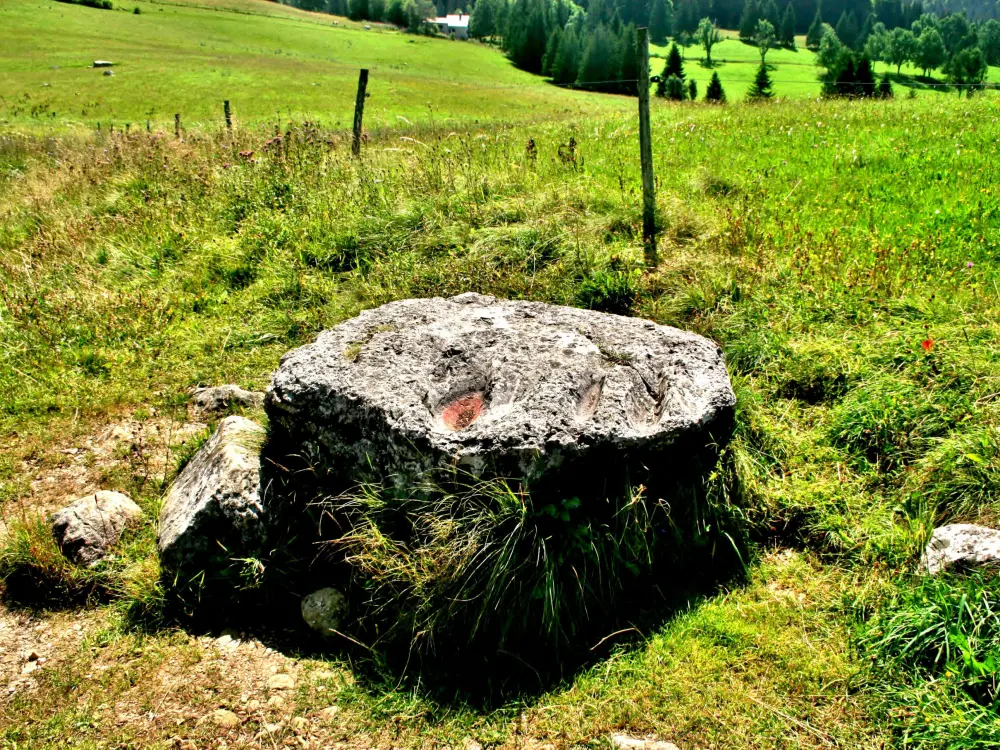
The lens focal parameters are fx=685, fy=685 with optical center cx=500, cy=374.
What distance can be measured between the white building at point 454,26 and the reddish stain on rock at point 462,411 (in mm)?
137752

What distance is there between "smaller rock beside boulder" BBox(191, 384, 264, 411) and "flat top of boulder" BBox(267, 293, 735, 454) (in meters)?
1.71

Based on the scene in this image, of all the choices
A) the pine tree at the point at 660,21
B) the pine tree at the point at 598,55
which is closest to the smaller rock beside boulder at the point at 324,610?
the pine tree at the point at 598,55

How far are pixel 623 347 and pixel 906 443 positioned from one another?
2.18 m

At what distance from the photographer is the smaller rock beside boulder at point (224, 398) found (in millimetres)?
6637

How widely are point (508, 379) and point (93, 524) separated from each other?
10.7ft

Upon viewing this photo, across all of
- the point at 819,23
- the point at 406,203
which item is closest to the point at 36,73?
the point at 406,203

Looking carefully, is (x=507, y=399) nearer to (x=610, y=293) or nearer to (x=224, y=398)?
(x=610, y=293)

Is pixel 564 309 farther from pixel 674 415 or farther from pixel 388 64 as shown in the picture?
pixel 388 64

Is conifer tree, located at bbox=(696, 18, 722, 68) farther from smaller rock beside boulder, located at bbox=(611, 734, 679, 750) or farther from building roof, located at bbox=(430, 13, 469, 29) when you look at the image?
smaller rock beside boulder, located at bbox=(611, 734, 679, 750)

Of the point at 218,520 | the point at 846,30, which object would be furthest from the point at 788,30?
the point at 218,520

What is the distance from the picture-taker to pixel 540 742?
3672 millimetres

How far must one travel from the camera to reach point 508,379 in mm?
4824

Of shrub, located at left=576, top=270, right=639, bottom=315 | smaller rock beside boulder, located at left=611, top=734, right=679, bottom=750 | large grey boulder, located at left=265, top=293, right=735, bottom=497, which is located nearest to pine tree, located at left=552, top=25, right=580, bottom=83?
shrub, located at left=576, top=270, right=639, bottom=315

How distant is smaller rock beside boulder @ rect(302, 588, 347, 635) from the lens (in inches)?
174
